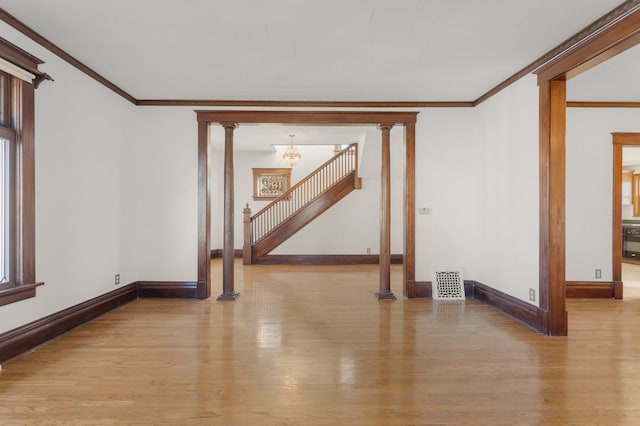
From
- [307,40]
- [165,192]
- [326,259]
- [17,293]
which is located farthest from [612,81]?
[17,293]

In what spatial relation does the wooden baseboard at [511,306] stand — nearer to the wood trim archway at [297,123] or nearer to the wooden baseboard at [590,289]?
the wood trim archway at [297,123]

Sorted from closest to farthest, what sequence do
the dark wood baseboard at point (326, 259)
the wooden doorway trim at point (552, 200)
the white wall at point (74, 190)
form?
the white wall at point (74, 190), the wooden doorway trim at point (552, 200), the dark wood baseboard at point (326, 259)

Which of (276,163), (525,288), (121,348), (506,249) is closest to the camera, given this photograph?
(121,348)

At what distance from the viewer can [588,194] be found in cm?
524

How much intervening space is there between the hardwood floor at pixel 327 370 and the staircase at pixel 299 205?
409 cm

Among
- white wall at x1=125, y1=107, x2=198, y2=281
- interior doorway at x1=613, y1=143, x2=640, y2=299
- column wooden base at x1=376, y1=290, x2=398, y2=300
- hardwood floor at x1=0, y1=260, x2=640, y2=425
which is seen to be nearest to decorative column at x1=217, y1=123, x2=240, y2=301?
white wall at x1=125, y1=107, x2=198, y2=281

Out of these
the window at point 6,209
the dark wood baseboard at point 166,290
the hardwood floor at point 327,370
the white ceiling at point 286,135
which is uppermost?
the white ceiling at point 286,135

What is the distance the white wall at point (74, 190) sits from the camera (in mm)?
3299

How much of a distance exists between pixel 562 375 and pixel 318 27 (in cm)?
342

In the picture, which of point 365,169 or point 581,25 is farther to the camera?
point 365,169

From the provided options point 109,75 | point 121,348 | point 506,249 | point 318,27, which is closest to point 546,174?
point 506,249

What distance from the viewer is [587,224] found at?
5238mm

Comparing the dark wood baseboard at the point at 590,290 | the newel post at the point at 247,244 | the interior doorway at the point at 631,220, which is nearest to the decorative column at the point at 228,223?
the newel post at the point at 247,244

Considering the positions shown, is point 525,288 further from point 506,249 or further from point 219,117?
point 219,117
